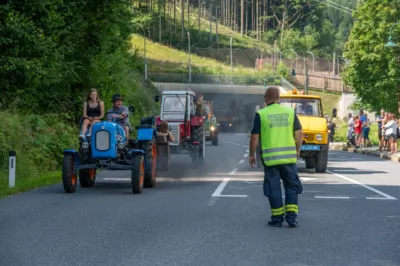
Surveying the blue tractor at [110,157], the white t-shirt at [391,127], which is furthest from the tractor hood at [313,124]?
the white t-shirt at [391,127]

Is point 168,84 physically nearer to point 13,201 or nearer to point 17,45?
point 17,45

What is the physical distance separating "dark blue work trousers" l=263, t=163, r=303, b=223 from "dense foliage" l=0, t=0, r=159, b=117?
11.9 m

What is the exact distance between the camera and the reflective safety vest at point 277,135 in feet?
37.7

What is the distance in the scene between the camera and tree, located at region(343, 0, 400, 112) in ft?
150

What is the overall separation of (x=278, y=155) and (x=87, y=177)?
763cm

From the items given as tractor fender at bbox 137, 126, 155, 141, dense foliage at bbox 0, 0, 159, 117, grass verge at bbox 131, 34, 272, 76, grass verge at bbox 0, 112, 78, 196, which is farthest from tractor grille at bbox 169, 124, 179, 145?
grass verge at bbox 131, 34, 272, 76

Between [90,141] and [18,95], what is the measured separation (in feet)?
26.0

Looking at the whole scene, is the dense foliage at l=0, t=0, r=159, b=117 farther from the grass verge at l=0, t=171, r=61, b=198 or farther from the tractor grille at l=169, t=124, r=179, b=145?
the tractor grille at l=169, t=124, r=179, b=145

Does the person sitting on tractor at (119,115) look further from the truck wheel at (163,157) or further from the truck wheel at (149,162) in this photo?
the truck wheel at (163,157)

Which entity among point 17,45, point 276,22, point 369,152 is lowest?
point 369,152

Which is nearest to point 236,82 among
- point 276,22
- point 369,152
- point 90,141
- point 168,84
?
point 168,84

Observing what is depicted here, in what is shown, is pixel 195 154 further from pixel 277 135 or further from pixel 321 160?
pixel 277 135

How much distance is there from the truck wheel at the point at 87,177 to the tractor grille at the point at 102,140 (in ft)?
4.29

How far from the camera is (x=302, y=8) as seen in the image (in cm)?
15962
